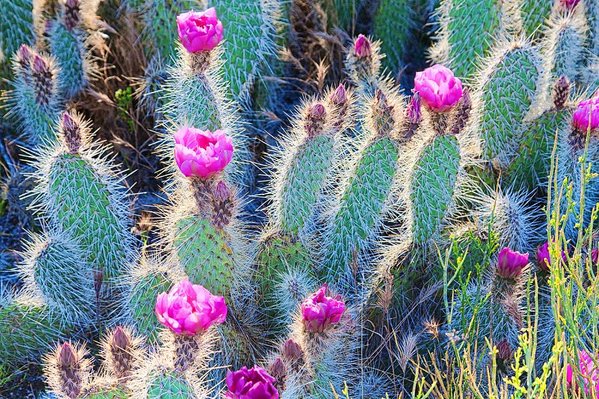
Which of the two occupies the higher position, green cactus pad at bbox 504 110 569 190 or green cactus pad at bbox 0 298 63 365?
green cactus pad at bbox 504 110 569 190

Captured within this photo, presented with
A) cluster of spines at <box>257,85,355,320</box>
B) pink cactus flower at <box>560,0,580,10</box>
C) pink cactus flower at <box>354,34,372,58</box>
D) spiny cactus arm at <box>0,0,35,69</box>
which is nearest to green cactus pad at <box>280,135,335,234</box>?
cluster of spines at <box>257,85,355,320</box>

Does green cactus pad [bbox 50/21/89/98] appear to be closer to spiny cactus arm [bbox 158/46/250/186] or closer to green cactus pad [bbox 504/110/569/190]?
spiny cactus arm [bbox 158/46/250/186]

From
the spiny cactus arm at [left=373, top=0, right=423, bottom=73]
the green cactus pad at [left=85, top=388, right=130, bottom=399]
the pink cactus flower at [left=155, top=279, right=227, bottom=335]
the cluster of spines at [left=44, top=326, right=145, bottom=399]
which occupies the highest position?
the pink cactus flower at [left=155, top=279, right=227, bottom=335]

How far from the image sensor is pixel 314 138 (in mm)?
2986

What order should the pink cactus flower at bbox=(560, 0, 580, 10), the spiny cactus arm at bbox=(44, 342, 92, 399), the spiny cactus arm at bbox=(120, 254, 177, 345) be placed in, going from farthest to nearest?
the pink cactus flower at bbox=(560, 0, 580, 10)
the spiny cactus arm at bbox=(120, 254, 177, 345)
the spiny cactus arm at bbox=(44, 342, 92, 399)

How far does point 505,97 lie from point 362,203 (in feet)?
2.48

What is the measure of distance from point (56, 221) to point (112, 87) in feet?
4.08

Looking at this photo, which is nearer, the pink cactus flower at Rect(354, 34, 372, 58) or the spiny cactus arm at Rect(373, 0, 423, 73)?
the pink cactus flower at Rect(354, 34, 372, 58)

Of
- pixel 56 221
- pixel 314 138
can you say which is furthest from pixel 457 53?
pixel 56 221

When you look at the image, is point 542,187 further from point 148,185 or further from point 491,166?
point 148,185

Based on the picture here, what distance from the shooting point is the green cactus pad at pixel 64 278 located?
305 cm

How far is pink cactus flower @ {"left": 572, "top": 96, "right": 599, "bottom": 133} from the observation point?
123 inches

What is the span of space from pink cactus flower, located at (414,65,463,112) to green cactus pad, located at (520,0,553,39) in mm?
1190

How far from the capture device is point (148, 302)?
9.64 ft
